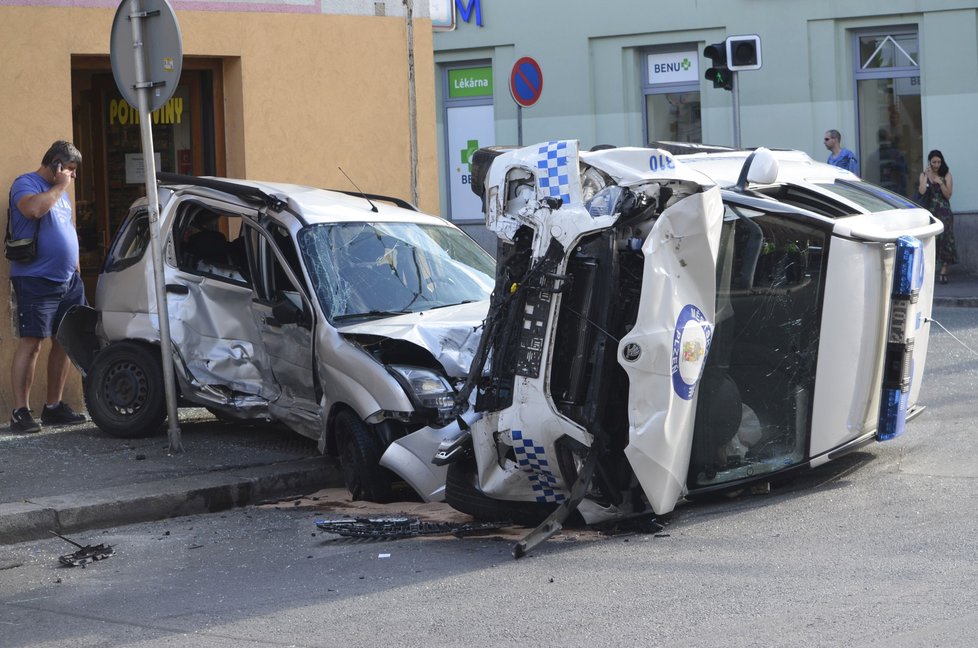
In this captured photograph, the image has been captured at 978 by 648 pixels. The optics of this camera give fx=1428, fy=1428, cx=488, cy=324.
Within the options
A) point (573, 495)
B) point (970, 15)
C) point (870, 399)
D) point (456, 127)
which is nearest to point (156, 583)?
point (573, 495)

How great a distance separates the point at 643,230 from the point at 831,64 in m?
15.7

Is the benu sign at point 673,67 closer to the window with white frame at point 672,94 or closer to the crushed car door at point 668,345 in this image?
the window with white frame at point 672,94

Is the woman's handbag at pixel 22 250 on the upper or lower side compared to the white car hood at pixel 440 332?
upper

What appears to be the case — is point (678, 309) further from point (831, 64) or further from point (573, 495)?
point (831, 64)

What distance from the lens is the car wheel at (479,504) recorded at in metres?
7.06

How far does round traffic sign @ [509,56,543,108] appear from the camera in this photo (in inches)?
656

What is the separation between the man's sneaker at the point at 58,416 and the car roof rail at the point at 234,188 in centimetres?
193

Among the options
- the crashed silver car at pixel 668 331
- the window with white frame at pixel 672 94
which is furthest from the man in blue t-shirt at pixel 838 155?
the crashed silver car at pixel 668 331

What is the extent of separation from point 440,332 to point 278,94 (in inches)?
191

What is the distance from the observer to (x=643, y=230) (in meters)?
6.70

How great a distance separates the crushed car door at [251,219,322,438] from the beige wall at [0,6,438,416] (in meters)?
2.62

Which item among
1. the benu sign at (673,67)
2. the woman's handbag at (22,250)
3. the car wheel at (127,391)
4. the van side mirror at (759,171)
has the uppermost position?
the benu sign at (673,67)

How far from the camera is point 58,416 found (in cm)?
1047

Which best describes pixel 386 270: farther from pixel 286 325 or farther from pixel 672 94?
pixel 672 94
